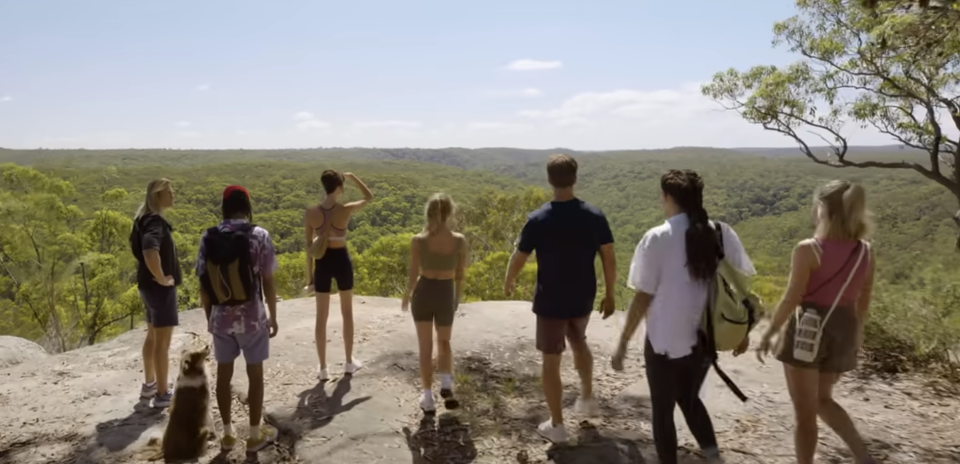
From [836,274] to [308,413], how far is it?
11.8ft

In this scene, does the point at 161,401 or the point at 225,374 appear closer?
the point at 225,374

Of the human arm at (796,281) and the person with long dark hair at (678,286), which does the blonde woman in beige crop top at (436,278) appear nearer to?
the person with long dark hair at (678,286)

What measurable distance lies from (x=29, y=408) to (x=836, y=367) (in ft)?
19.3

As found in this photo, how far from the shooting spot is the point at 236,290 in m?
3.52

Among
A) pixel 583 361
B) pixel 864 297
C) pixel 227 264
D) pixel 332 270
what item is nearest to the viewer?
pixel 864 297

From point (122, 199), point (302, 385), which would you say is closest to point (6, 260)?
point (122, 199)

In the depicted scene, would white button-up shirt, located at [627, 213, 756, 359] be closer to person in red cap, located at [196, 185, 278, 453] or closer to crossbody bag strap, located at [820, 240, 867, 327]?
crossbody bag strap, located at [820, 240, 867, 327]

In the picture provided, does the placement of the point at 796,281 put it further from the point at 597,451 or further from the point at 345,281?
the point at 345,281

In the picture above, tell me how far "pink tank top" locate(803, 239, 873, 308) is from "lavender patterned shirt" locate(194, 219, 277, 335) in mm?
2988

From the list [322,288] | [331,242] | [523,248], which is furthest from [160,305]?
[523,248]

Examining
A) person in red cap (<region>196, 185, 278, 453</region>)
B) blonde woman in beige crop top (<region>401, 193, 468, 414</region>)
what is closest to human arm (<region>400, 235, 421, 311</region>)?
blonde woman in beige crop top (<region>401, 193, 468, 414</region>)

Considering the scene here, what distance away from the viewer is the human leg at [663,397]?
2.89 metres

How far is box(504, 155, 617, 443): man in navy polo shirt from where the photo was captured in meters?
3.52

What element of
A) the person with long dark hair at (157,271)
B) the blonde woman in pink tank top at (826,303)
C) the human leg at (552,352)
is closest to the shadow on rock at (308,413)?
the person with long dark hair at (157,271)
